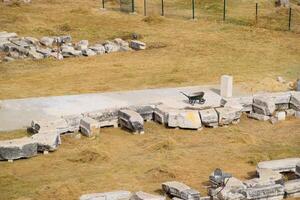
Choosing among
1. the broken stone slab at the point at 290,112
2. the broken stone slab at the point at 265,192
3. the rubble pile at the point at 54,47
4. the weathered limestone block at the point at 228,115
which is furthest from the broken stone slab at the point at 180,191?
the rubble pile at the point at 54,47

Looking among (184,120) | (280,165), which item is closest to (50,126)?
(184,120)

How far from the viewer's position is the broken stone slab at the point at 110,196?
15.0m

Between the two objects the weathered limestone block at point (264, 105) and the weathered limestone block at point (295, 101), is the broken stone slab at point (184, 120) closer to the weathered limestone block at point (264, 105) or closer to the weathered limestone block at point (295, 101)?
the weathered limestone block at point (264, 105)

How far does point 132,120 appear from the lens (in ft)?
67.5

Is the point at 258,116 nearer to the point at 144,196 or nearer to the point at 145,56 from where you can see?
the point at 144,196

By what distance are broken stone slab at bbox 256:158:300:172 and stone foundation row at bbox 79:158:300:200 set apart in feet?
1.30

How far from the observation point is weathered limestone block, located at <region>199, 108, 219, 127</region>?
21.3 m

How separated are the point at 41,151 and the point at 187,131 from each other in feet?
15.3

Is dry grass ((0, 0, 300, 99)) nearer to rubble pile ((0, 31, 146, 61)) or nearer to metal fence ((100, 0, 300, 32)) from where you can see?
rubble pile ((0, 31, 146, 61))

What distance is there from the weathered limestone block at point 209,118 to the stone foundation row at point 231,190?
490cm

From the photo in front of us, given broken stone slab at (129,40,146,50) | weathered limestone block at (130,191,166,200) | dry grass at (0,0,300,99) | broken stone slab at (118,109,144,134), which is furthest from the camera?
broken stone slab at (129,40,146,50)

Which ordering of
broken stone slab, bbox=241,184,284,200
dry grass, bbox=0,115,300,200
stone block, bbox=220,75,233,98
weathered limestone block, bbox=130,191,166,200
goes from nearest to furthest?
weathered limestone block, bbox=130,191,166,200, broken stone slab, bbox=241,184,284,200, dry grass, bbox=0,115,300,200, stone block, bbox=220,75,233,98

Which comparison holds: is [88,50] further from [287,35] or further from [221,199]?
[221,199]

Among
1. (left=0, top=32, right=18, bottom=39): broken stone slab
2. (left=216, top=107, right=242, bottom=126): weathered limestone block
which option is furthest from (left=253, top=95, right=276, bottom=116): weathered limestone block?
(left=0, top=32, right=18, bottom=39): broken stone slab
